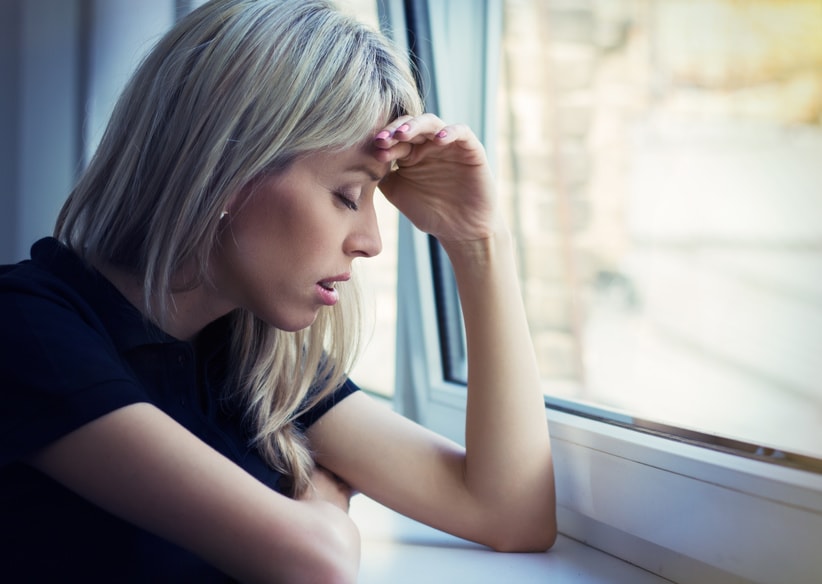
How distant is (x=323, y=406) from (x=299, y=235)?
1.01 feet

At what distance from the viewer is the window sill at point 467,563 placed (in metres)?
0.86

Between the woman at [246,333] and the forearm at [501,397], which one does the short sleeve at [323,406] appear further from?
the forearm at [501,397]

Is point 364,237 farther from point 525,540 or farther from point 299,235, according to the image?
point 525,540

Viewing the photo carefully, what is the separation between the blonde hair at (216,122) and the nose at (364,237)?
88 mm

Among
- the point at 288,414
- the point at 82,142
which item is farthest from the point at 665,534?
the point at 82,142

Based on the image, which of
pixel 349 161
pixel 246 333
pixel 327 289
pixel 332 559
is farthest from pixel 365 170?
pixel 332 559

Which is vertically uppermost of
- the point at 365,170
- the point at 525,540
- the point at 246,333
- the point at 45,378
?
the point at 365,170

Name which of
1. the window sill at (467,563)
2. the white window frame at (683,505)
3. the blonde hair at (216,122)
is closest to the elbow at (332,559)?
the window sill at (467,563)

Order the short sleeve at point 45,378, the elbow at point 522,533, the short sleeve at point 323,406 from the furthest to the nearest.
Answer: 1. the short sleeve at point 323,406
2. the elbow at point 522,533
3. the short sleeve at point 45,378

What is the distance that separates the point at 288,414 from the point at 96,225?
1.09 feet

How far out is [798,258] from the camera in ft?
2.75

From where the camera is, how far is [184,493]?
662 millimetres

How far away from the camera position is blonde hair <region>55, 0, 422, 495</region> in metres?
0.82

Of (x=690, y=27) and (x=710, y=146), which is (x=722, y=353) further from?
(x=690, y=27)
